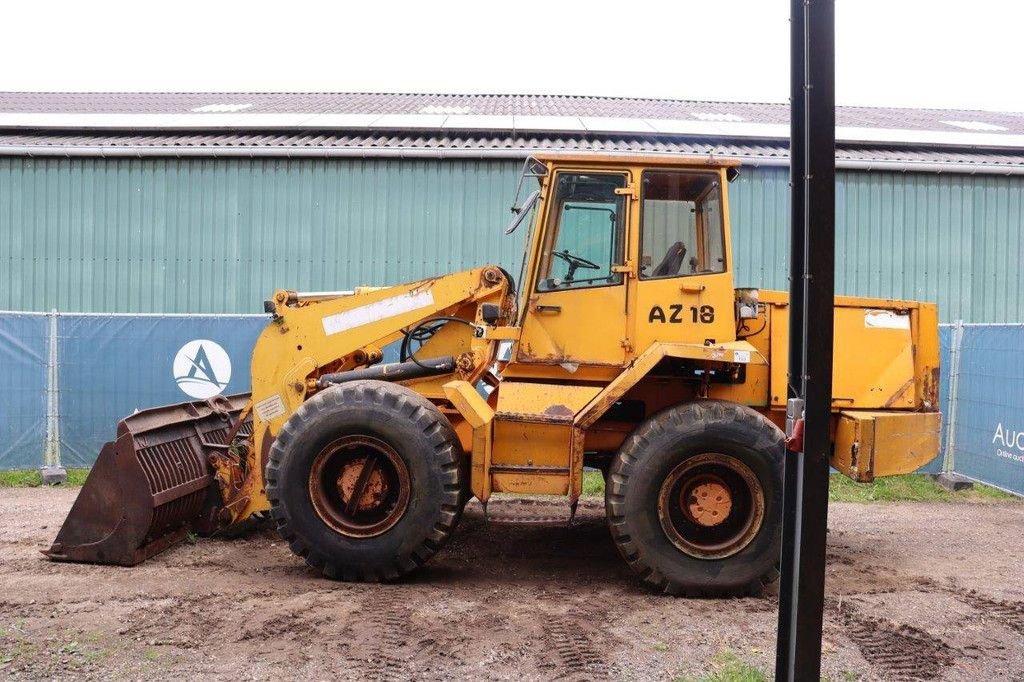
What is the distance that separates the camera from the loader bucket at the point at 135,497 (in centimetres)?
703

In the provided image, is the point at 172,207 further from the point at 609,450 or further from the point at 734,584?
the point at 734,584

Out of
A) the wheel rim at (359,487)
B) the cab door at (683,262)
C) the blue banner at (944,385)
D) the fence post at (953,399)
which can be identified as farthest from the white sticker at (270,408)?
the fence post at (953,399)

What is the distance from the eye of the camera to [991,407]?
11188 mm

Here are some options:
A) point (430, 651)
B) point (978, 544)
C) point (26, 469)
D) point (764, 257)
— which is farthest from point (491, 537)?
point (764, 257)

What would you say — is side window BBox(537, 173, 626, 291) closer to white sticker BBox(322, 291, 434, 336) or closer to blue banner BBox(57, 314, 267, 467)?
white sticker BBox(322, 291, 434, 336)

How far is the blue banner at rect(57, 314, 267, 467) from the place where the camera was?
39.3ft

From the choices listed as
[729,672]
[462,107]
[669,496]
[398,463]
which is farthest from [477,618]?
[462,107]

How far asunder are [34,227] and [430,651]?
12419 mm

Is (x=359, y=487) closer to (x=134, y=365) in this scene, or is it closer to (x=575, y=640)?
(x=575, y=640)

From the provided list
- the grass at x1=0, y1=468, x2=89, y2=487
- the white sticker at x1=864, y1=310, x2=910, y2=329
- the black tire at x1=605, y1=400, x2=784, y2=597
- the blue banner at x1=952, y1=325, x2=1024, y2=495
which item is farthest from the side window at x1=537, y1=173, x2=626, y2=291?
the grass at x1=0, y1=468, x2=89, y2=487

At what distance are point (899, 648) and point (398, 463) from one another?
340 cm

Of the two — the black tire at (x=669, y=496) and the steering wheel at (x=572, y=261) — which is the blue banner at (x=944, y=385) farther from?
the steering wheel at (x=572, y=261)

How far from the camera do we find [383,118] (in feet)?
54.6

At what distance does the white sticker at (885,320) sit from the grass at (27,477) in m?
9.10
